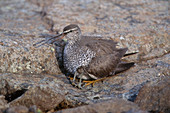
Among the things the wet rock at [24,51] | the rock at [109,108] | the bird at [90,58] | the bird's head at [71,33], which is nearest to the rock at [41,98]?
the rock at [109,108]

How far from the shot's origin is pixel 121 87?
5.65 m

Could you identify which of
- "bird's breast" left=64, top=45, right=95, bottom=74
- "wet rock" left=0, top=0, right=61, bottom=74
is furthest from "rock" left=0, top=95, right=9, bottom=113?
"bird's breast" left=64, top=45, right=95, bottom=74

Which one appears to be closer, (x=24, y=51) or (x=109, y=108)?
(x=109, y=108)

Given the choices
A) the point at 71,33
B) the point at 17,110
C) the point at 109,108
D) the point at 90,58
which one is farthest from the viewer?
the point at 71,33

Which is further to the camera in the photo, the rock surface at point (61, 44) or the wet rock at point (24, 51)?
the wet rock at point (24, 51)

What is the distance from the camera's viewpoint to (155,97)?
4.58 meters

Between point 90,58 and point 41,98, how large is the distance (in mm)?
1777

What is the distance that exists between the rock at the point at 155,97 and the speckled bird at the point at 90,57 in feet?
4.49

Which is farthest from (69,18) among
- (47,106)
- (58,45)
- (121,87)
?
(47,106)

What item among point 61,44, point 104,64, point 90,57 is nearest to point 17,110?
point 90,57

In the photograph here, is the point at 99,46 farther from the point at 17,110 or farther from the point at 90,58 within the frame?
the point at 17,110

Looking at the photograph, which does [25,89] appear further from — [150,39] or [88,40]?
[150,39]

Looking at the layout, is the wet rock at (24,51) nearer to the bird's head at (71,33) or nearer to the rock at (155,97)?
the bird's head at (71,33)

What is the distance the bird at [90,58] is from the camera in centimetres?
586
